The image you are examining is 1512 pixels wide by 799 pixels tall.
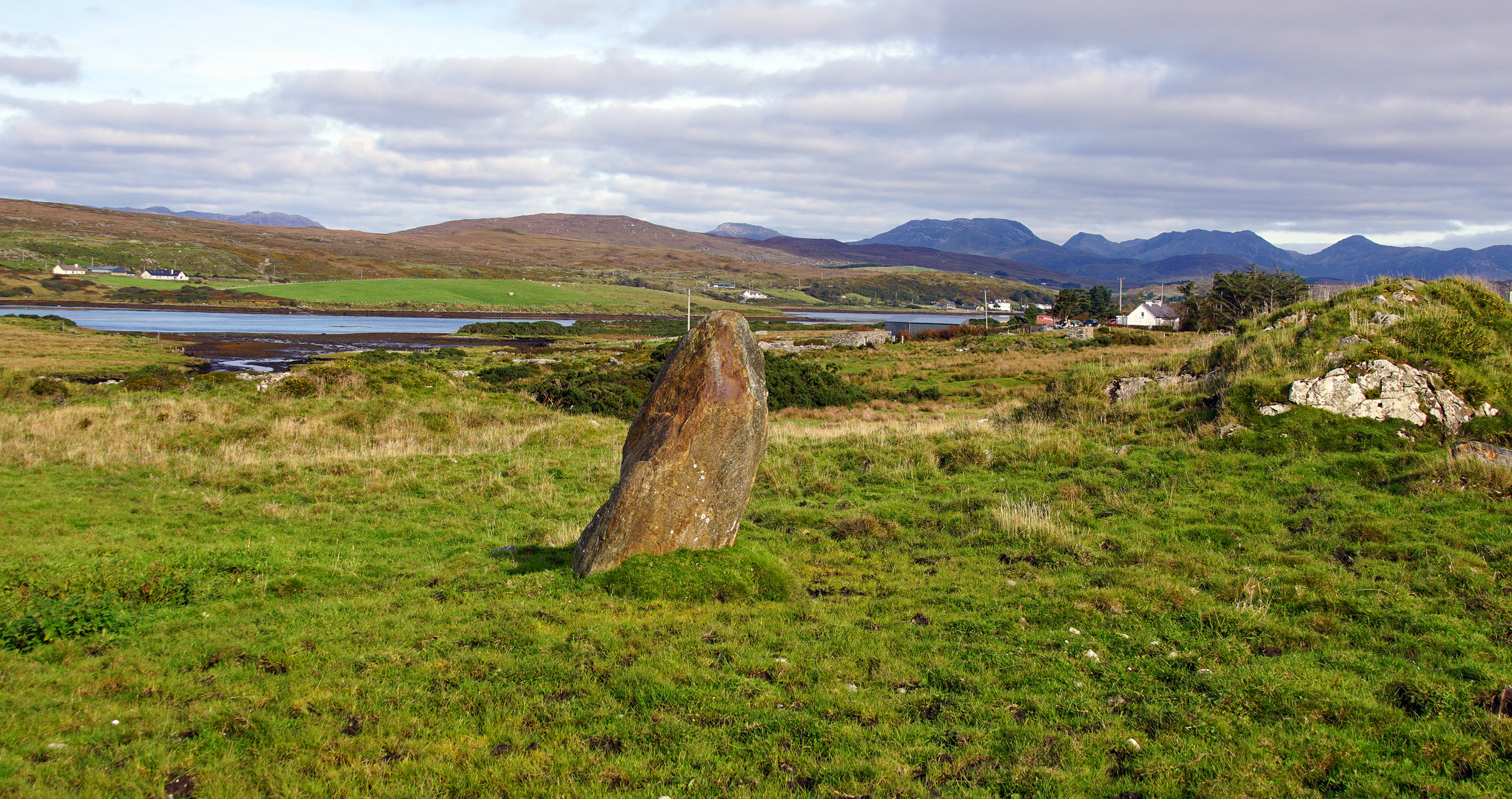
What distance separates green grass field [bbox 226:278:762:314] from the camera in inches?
5620

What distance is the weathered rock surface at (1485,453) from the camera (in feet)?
42.6

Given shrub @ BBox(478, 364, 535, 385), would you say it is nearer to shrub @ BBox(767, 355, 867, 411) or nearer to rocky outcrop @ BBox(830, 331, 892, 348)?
shrub @ BBox(767, 355, 867, 411)

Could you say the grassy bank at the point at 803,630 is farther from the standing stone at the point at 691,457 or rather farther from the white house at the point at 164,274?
the white house at the point at 164,274

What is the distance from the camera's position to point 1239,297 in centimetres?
7788

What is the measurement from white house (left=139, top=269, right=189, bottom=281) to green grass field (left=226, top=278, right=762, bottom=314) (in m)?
13.9

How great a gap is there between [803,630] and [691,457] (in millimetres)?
3028

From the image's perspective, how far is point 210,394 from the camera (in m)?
30.0

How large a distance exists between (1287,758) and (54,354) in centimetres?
6374

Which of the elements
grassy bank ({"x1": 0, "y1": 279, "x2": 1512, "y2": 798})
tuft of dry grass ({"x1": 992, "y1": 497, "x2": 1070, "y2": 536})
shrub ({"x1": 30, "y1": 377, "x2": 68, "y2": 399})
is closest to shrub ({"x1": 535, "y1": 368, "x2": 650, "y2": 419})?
grassy bank ({"x1": 0, "y1": 279, "x2": 1512, "y2": 798})

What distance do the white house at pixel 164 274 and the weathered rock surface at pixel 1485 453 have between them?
18666cm

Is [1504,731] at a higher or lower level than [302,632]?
higher

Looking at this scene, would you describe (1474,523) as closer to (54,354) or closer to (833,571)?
(833,571)

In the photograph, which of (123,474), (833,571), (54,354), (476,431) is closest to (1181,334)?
(476,431)

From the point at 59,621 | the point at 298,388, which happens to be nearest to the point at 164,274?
the point at 298,388
